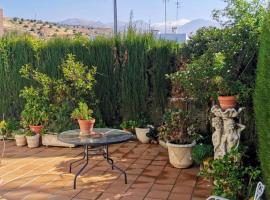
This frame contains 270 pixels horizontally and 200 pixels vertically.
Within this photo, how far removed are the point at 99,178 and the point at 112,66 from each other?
2925 millimetres

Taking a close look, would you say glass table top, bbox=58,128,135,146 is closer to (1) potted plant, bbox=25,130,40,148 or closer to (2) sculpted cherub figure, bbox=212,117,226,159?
(2) sculpted cherub figure, bbox=212,117,226,159

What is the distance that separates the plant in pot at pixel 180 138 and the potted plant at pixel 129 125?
147 cm

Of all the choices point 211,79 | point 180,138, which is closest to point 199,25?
point 180,138

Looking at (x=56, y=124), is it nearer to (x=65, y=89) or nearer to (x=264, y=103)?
(x=65, y=89)

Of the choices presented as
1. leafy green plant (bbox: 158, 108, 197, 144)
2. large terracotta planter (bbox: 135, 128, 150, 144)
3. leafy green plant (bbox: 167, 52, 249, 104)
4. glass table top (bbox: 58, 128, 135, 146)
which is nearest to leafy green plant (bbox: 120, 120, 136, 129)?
large terracotta planter (bbox: 135, 128, 150, 144)

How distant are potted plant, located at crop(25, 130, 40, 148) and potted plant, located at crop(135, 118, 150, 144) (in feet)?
6.05

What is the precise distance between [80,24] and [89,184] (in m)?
8.03

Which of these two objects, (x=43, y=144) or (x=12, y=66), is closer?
(x=43, y=144)

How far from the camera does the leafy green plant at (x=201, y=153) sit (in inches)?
171

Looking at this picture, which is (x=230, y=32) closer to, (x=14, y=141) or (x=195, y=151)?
(x=195, y=151)

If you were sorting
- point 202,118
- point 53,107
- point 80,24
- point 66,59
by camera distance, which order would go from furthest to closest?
point 80,24
point 66,59
point 53,107
point 202,118

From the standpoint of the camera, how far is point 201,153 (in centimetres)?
435

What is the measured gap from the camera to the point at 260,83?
8.61 ft

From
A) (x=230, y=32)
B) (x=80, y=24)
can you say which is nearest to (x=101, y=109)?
(x=230, y=32)
